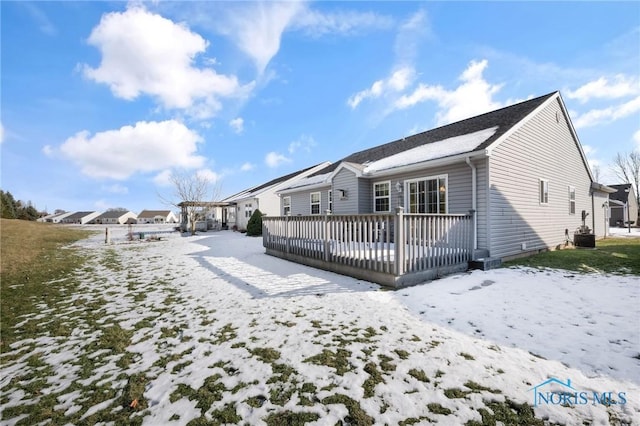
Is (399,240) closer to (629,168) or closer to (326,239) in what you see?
(326,239)

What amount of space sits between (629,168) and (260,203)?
1841 inches

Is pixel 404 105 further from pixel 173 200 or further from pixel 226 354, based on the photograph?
pixel 173 200

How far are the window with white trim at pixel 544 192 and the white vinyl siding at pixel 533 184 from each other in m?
0.19

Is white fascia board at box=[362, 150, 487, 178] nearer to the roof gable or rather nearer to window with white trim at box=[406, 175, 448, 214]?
window with white trim at box=[406, 175, 448, 214]

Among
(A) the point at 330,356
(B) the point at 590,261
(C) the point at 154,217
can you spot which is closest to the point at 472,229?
(B) the point at 590,261

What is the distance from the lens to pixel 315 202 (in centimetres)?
1469

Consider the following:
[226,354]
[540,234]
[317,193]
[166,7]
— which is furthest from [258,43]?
[540,234]

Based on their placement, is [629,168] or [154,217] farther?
[154,217]

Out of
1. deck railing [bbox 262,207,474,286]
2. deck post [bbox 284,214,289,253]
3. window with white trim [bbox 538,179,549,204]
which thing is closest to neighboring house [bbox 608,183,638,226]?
window with white trim [bbox 538,179,549,204]

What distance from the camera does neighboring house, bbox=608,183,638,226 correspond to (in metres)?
29.5

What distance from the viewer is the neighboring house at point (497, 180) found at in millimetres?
7664

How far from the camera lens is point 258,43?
9.60 metres

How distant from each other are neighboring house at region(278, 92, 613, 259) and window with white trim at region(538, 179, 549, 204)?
0.04 metres

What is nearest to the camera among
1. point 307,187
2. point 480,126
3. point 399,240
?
point 399,240
